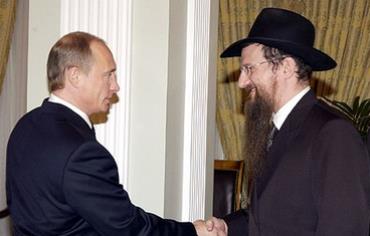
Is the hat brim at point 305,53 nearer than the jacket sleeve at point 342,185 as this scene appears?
No

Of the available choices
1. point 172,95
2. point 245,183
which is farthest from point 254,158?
point 245,183

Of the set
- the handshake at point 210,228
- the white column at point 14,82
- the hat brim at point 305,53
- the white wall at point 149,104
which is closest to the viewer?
the hat brim at point 305,53

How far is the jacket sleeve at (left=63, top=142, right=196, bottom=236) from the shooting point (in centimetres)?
259

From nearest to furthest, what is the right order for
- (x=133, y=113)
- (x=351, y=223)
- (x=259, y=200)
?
(x=351, y=223) → (x=259, y=200) → (x=133, y=113)

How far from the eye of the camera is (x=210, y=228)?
10.9 feet

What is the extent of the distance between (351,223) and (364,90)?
12.4 feet

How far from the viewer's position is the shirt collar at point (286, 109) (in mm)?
2982

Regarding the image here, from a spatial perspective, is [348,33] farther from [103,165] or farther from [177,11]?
[103,165]

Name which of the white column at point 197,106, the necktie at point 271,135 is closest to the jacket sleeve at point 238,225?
the white column at point 197,106

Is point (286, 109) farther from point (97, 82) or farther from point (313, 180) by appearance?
point (97, 82)

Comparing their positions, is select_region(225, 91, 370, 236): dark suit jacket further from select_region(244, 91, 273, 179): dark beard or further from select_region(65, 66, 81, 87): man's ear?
select_region(65, 66, 81, 87): man's ear

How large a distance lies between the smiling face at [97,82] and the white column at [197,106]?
867 millimetres

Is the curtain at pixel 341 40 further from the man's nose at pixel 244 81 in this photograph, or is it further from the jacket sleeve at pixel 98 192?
the jacket sleeve at pixel 98 192

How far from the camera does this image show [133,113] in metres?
3.45
